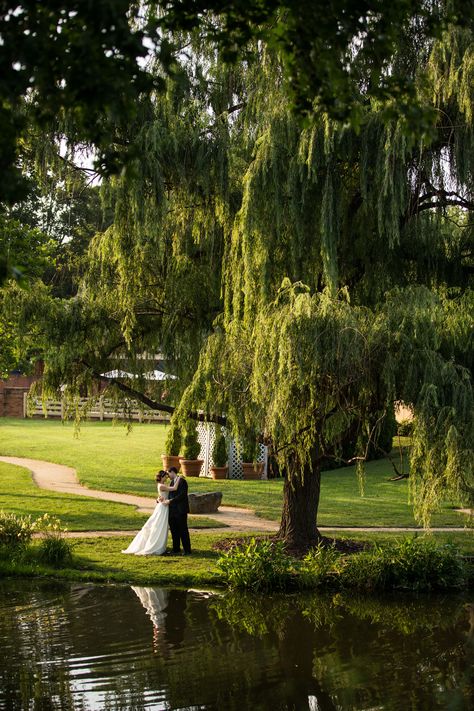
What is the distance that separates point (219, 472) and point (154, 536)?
11.4m

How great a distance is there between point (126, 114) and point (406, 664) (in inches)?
276

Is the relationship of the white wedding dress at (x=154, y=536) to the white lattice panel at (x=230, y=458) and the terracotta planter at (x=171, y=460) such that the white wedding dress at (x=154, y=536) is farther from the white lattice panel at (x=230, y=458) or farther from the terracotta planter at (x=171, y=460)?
the terracotta planter at (x=171, y=460)

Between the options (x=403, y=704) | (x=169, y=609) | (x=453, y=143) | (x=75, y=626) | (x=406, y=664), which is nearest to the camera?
(x=403, y=704)

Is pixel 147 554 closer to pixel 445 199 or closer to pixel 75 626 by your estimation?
pixel 75 626

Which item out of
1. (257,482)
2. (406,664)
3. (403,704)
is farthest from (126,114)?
(257,482)

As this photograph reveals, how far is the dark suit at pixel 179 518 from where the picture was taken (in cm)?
1584

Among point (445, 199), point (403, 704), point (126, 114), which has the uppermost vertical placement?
point (445, 199)

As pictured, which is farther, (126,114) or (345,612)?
(345,612)

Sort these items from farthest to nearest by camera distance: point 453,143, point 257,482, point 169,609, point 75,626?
point 257,482, point 453,143, point 169,609, point 75,626

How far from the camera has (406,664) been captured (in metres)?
10.3

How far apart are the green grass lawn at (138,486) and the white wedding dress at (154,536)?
202cm

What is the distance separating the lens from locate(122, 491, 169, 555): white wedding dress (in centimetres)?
1588

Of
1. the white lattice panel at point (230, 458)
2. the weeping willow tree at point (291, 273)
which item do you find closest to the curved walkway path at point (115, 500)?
the weeping willow tree at point (291, 273)

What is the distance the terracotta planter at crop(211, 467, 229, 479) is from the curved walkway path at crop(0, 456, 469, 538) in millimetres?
3944
